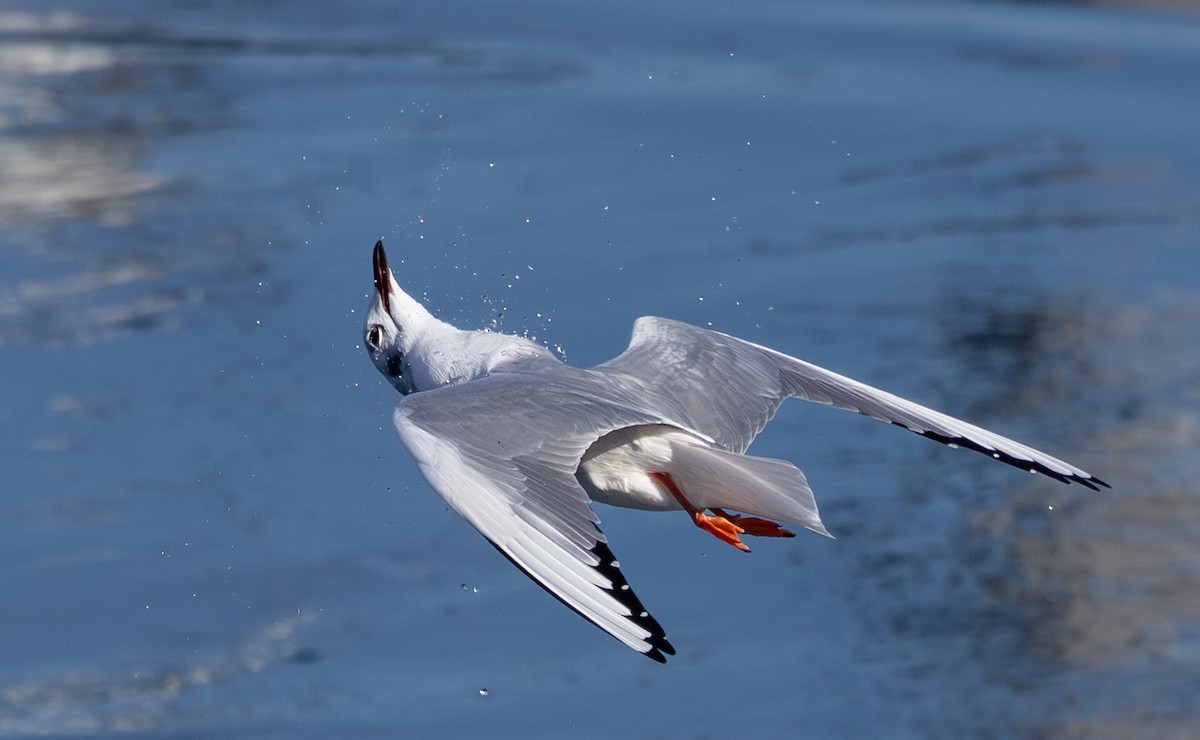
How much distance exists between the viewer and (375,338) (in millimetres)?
4734

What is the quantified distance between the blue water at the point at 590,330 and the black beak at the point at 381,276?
0.95m

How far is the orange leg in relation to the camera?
4020 mm

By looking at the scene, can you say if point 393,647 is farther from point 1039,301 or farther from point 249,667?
point 1039,301

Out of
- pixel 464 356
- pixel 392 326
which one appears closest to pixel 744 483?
pixel 464 356

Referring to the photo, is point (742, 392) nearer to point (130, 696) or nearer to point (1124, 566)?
point (1124, 566)

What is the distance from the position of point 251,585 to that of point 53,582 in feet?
1.83

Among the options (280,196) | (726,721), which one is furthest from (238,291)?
(726,721)

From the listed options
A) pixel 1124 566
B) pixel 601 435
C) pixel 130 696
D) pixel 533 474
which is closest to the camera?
pixel 533 474

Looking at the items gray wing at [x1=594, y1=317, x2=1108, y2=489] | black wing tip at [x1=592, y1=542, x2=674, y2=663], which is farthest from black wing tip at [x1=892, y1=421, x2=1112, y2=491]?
black wing tip at [x1=592, y1=542, x2=674, y2=663]

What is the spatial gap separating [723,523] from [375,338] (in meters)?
1.17

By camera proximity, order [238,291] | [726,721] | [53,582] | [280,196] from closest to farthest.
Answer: [726,721] < [53,582] < [238,291] < [280,196]

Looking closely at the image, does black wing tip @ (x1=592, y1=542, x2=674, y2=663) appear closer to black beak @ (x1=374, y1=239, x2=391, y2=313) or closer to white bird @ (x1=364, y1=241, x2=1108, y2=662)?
white bird @ (x1=364, y1=241, x2=1108, y2=662)

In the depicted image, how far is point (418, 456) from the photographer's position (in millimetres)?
3570

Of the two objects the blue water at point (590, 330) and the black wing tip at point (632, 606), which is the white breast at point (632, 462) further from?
the blue water at point (590, 330)
